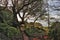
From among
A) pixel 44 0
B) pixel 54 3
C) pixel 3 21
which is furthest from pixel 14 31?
pixel 54 3

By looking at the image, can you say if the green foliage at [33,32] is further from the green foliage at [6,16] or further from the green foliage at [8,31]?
the green foliage at [8,31]

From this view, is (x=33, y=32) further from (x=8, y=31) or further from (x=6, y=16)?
(x=8, y=31)

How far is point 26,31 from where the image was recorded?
35.8 ft

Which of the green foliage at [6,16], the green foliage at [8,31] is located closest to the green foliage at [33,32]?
the green foliage at [6,16]

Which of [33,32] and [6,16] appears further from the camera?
[33,32]

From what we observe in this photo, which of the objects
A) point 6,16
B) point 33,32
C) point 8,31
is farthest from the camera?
point 33,32

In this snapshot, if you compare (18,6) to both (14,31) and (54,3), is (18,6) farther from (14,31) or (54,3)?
(54,3)

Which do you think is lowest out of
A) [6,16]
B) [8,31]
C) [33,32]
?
[33,32]

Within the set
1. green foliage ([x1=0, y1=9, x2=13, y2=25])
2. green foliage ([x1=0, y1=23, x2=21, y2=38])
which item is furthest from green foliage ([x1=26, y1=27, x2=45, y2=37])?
green foliage ([x1=0, y1=23, x2=21, y2=38])

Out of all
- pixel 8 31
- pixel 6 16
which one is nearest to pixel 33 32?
pixel 6 16

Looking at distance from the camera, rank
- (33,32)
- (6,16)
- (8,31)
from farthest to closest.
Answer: (33,32) < (6,16) < (8,31)

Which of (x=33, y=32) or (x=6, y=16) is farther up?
(x=6, y=16)

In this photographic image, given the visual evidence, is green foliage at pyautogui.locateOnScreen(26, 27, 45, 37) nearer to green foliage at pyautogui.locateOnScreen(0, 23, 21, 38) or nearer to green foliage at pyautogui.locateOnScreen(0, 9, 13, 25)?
green foliage at pyautogui.locateOnScreen(0, 9, 13, 25)

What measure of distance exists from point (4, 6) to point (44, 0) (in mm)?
2361
